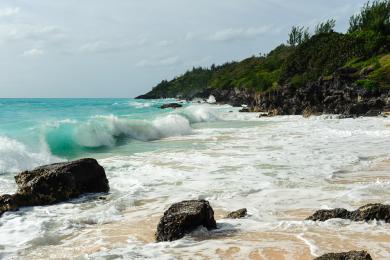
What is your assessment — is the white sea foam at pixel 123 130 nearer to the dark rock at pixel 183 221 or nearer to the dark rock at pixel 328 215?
the dark rock at pixel 183 221

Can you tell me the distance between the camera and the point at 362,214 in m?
7.90

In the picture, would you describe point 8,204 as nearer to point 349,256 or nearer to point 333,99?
point 349,256

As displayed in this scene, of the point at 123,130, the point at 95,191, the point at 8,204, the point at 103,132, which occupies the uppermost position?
the point at 103,132

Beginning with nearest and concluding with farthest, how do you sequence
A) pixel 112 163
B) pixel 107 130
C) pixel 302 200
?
pixel 302 200 < pixel 112 163 < pixel 107 130

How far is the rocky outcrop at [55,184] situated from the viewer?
35.1ft

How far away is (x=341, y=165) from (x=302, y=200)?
526cm

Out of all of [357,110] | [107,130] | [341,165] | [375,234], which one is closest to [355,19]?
[357,110]

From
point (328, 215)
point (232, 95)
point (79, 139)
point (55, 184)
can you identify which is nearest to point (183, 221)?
point (328, 215)

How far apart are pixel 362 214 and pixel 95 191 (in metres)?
7.14

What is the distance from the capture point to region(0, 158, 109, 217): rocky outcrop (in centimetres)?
1069

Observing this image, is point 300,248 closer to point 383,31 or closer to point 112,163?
point 112,163

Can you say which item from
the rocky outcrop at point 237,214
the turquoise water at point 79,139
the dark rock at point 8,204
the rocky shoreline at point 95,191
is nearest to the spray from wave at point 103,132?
the turquoise water at point 79,139

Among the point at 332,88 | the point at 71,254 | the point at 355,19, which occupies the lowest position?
the point at 71,254

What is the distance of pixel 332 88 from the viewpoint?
4938cm
